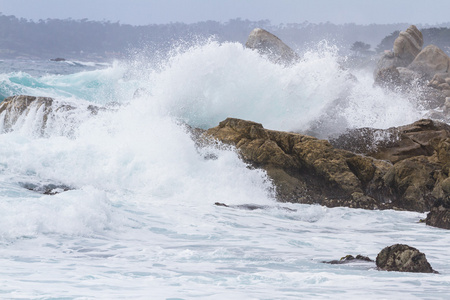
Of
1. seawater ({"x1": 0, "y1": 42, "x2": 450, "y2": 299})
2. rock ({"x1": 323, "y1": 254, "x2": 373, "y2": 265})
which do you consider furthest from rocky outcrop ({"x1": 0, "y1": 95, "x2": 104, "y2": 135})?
rock ({"x1": 323, "y1": 254, "x2": 373, "y2": 265})

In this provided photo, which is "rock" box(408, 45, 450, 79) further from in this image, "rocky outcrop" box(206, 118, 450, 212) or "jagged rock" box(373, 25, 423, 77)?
"rocky outcrop" box(206, 118, 450, 212)

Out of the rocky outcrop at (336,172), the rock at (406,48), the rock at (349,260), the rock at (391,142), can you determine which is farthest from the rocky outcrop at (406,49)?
the rock at (349,260)

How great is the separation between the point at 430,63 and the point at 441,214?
2415cm

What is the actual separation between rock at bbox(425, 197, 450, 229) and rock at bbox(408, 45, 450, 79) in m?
22.9

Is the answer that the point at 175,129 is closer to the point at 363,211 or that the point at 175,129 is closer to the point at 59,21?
the point at 363,211

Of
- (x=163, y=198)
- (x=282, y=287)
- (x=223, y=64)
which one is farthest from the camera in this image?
(x=223, y=64)

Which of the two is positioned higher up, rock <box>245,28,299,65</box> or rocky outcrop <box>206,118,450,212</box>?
rock <box>245,28,299,65</box>

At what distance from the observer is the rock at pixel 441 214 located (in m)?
9.07

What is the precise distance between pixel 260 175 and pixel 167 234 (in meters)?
3.41

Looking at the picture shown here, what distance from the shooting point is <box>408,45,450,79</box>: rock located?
31.3 m

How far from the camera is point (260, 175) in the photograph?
1105 centimetres

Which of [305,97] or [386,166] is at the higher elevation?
[305,97]

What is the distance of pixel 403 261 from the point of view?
6004 millimetres

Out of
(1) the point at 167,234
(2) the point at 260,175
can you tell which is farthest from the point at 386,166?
(1) the point at 167,234
